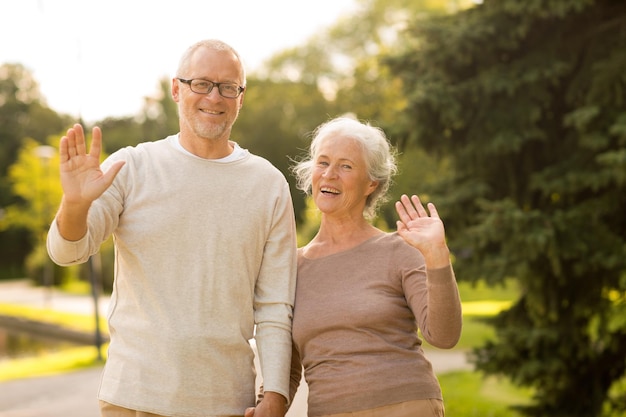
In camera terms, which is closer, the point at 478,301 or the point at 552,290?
the point at 552,290

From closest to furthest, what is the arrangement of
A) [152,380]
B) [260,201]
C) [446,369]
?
[152,380], [260,201], [446,369]

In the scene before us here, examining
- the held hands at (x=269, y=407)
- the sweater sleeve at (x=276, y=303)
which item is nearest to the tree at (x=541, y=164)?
the sweater sleeve at (x=276, y=303)

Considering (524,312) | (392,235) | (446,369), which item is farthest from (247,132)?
(392,235)

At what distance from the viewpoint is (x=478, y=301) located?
76.1ft

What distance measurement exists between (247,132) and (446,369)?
79.9 feet

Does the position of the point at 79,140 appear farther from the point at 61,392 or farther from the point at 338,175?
the point at 61,392

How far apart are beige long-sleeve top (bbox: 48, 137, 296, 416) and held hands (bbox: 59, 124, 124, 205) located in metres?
0.14

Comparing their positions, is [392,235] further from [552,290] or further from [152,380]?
[552,290]

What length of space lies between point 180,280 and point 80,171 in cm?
52

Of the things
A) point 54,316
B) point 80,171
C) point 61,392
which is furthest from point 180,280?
point 54,316

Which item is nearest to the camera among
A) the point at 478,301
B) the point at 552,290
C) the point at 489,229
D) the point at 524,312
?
the point at 489,229

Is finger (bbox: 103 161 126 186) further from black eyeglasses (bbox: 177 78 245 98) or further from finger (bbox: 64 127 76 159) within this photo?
black eyeglasses (bbox: 177 78 245 98)

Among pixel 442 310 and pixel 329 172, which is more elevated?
pixel 329 172

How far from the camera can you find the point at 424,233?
282cm
